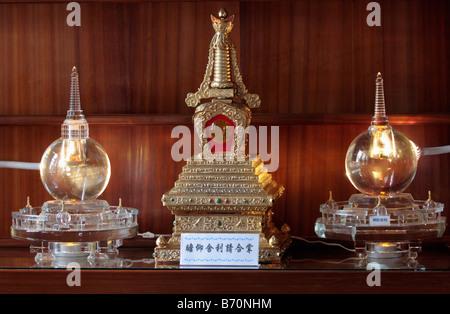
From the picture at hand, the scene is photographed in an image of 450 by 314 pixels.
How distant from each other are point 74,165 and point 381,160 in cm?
76

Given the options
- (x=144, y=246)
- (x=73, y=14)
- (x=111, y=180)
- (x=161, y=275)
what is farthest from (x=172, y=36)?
(x=161, y=275)

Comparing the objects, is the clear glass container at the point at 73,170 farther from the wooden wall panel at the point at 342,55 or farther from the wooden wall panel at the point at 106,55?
the wooden wall panel at the point at 342,55

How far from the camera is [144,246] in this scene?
2176mm

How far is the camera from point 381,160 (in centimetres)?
184

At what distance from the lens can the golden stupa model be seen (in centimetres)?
183

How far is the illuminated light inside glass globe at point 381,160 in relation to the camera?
6.06ft

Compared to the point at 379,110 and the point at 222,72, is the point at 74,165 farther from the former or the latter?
the point at 379,110

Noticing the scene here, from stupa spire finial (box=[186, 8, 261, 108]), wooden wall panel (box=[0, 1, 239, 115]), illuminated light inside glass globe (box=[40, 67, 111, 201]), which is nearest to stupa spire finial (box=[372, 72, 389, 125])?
stupa spire finial (box=[186, 8, 261, 108])

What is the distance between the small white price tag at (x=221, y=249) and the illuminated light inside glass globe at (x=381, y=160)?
31cm

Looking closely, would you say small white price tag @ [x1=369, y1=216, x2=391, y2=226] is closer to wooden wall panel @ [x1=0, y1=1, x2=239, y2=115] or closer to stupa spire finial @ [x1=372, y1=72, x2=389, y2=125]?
stupa spire finial @ [x1=372, y1=72, x2=389, y2=125]

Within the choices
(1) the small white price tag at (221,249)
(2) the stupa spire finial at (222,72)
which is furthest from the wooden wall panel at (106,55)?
(1) the small white price tag at (221,249)

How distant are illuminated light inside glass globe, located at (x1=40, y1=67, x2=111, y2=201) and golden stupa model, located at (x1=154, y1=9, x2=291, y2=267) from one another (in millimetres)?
200

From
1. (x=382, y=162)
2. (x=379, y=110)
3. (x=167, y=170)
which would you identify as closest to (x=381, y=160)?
(x=382, y=162)

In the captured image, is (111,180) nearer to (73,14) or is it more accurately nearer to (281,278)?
(73,14)
